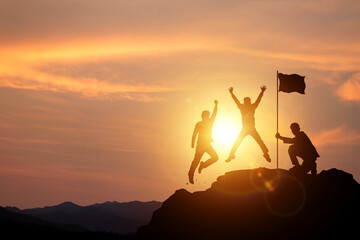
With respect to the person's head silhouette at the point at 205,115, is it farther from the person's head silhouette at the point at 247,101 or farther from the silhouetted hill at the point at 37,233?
the silhouetted hill at the point at 37,233

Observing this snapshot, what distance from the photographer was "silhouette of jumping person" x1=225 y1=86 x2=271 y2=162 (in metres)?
31.5

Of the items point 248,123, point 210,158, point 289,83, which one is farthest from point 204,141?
point 289,83

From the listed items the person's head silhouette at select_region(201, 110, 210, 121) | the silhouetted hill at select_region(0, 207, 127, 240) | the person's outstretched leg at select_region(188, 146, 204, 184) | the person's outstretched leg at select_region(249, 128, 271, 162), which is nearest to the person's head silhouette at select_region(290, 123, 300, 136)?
the person's outstretched leg at select_region(249, 128, 271, 162)

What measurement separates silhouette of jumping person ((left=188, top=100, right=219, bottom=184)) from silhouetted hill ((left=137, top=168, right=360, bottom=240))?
1786mm

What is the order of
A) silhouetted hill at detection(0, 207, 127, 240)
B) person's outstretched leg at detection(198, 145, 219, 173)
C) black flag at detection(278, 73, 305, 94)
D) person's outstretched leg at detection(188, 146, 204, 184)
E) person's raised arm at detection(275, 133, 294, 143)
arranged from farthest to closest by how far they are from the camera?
1. silhouetted hill at detection(0, 207, 127, 240)
2. black flag at detection(278, 73, 305, 94)
3. person's outstretched leg at detection(188, 146, 204, 184)
4. person's outstretched leg at detection(198, 145, 219, 173)
5. person's raised arm at detection(275, 133, 294, 143)

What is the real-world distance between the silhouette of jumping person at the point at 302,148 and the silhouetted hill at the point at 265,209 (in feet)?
2.75

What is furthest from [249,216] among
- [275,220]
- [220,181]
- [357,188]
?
[357,188]

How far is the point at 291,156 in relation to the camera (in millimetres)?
31859

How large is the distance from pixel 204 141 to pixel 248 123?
2346mm

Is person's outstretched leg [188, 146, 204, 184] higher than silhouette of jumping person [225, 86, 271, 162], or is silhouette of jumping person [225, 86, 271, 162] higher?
silhouette of jumping person [225, 86, 271, 162]

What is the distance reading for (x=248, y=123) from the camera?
3162cm

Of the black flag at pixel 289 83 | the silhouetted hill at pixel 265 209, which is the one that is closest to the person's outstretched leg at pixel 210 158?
the silhouetted hill at pixel 265 209

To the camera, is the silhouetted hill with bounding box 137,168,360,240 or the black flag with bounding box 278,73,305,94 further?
the black flag with bounding box 278,73,305,94

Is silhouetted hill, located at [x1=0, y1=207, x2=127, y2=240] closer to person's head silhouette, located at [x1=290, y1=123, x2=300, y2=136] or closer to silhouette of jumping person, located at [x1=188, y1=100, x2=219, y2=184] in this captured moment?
silhouette of jumping person, located at [x1=188, y1=100, x2=219, y2=184]
